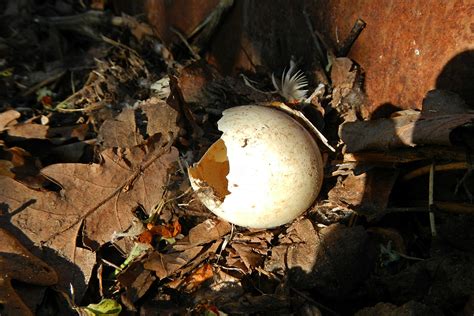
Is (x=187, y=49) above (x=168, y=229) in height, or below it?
above

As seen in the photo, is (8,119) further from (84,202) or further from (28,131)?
(84,202)

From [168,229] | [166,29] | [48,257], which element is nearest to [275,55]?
[166,29]

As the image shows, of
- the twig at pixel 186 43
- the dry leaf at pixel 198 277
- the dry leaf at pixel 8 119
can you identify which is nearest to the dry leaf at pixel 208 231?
the dry leaf at pixel 198 277

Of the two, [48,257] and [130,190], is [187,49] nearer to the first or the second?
[130,190]

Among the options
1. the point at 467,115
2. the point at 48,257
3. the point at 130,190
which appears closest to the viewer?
the point at 467,115

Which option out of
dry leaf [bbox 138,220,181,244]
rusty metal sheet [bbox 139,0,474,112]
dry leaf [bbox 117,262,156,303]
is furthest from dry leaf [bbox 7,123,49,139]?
rusty metal sheet [bbox 139,0,474,112]

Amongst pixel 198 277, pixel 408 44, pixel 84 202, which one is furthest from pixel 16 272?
pixel 408 44

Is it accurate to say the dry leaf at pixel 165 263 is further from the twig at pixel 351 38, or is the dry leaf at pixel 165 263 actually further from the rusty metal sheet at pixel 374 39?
the twig at pixel 351 38
